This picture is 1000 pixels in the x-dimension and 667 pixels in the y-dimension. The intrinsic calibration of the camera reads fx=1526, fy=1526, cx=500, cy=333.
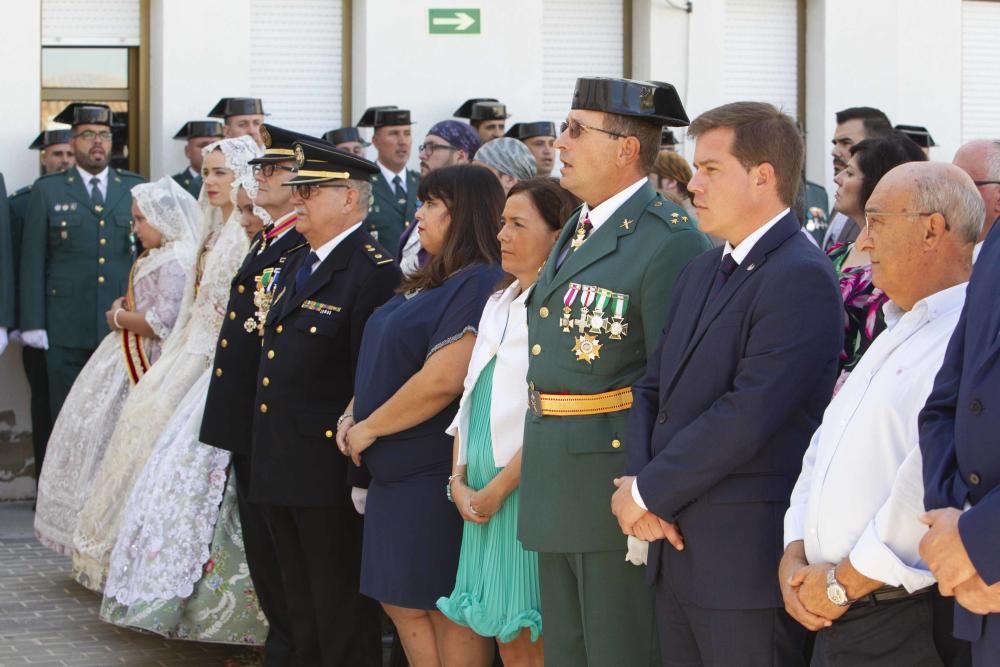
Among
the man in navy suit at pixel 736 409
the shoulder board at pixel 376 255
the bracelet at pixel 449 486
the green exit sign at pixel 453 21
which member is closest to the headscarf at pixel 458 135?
the green exit sign at pixel 453 21

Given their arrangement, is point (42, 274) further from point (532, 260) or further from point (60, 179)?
point (532, 260)

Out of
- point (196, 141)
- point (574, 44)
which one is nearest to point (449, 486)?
point (196, 141)

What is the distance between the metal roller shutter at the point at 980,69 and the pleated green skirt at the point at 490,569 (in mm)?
7205

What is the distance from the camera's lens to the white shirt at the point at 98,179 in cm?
912

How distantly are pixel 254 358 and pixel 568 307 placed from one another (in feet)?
6.64

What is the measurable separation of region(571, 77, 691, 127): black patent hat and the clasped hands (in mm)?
994

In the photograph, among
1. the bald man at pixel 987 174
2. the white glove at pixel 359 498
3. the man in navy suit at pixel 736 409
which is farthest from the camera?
the white glove at pixel 359 498

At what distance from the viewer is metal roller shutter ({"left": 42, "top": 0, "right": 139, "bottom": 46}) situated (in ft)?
30.7

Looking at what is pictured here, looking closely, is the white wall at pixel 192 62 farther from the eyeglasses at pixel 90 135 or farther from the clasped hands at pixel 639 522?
the clasped hands at pixel 639 522

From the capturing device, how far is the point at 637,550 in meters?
3.60

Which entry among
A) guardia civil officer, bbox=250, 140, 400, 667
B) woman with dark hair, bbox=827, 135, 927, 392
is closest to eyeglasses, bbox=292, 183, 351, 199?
guardia civil officer, bbox=250, 140, 400, 667

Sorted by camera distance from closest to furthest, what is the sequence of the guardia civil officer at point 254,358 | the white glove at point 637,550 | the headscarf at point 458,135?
the white glove at point 637,550 < the guardia civil officer at point 254,358 < the headscarf at point 458,135

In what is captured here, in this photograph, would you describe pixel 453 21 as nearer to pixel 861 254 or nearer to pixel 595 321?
pixel 861 254

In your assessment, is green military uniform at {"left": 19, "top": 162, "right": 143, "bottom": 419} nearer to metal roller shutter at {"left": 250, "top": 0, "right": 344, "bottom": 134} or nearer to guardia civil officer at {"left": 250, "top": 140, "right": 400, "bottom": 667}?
metal roller shutter at {"left": 250, "top": 0, "right": 344, "bottom": 134}
